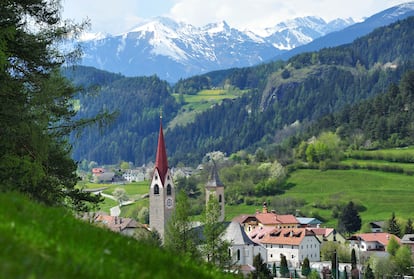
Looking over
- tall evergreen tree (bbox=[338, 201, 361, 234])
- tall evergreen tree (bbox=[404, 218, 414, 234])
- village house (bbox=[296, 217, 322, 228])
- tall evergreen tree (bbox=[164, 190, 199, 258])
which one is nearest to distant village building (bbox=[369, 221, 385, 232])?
tall evergreen tree (bbox=[338, 201, 361, 234])

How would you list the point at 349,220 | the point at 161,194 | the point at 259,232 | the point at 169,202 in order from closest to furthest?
the point at 161,194, the point at 169,202, the point at 349,220, the point at 259,232

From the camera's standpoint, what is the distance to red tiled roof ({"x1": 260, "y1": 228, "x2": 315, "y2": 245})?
109m

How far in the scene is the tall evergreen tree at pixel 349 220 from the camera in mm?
119188

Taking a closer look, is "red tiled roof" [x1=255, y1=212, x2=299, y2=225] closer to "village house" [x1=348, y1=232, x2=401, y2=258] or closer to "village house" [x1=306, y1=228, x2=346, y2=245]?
"village house" [x1=306, y1=228, x2=346, y2=245]

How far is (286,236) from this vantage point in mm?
113562

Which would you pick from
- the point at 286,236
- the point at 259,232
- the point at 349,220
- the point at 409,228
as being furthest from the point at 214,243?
the point at 349,220

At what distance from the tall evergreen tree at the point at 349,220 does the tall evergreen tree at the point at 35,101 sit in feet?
309

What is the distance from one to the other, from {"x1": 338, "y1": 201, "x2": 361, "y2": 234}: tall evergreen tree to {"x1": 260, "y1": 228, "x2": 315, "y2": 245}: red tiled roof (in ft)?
34.3

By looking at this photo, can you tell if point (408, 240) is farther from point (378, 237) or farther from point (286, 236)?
point (286, 236)

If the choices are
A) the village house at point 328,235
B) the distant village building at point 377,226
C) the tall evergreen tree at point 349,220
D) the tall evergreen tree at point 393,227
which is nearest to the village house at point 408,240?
the tall evergreen tree at point 393,227

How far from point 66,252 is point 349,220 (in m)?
115

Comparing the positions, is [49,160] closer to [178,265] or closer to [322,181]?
[178,265]

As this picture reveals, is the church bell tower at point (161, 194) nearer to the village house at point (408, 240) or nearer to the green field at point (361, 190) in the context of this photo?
the village house at point (408, 240)

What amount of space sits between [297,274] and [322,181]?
181 ft
